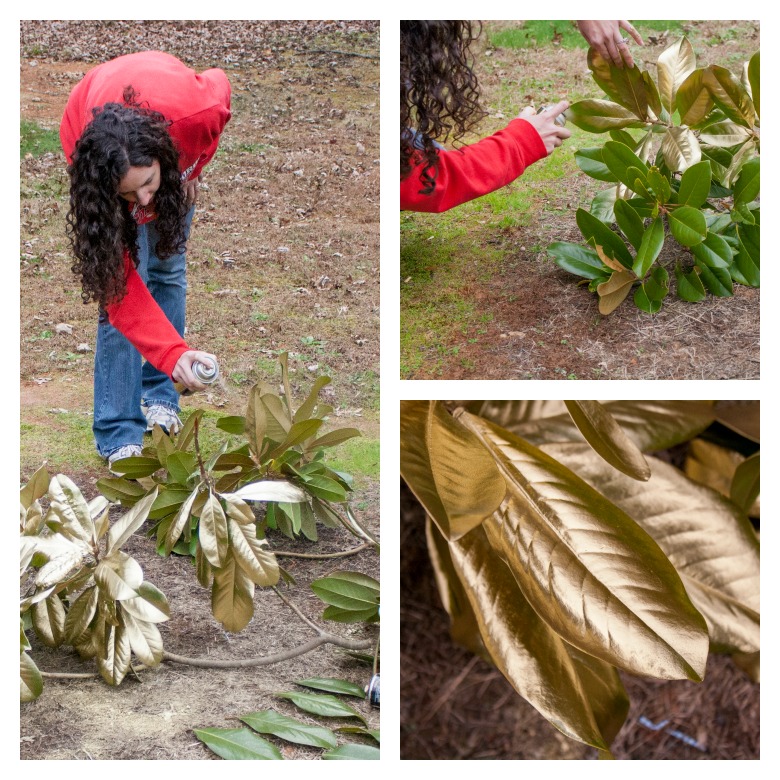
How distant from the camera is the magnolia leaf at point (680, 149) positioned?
725mm

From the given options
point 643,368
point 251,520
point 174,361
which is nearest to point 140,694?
point 251,520

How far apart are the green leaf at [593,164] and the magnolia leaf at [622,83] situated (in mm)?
54

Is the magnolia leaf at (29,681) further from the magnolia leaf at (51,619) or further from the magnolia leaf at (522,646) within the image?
the magnolia leaf at (522,646)

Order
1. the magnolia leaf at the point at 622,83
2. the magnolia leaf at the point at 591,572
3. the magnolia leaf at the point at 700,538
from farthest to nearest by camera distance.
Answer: the magnolia leaf at the point at 622,83
the magnolia leaf at the point at 700,538
the magnolia leaf at the point at 591,572

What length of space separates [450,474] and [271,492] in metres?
0.24

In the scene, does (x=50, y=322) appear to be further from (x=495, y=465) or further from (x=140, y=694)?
(x=495, y=465)

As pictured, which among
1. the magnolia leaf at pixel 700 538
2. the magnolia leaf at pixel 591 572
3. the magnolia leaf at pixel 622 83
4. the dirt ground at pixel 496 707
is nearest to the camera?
the magnolia leaf at pixel 591 572

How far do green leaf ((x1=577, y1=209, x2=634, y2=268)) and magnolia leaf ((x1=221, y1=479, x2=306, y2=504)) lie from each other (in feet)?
1.27

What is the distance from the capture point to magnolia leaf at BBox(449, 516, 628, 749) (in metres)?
0.60

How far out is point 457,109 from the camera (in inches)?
32.7

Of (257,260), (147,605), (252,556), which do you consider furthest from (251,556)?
(257,260)

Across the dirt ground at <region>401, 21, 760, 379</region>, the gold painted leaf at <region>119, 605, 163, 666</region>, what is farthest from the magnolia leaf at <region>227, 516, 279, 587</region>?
the dirt ground at <region>401, 21, 760, 379</region>

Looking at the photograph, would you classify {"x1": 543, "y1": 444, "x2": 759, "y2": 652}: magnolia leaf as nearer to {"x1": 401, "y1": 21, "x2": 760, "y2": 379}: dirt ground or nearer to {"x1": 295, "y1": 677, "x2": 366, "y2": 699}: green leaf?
{"x1": 401, "y1": 21, "x2": 760, "y2": 379}: dirt ground

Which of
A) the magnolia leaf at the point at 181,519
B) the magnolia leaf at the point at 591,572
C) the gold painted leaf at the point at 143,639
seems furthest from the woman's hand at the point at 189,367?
the magnolia leaf at the point at 591,572
